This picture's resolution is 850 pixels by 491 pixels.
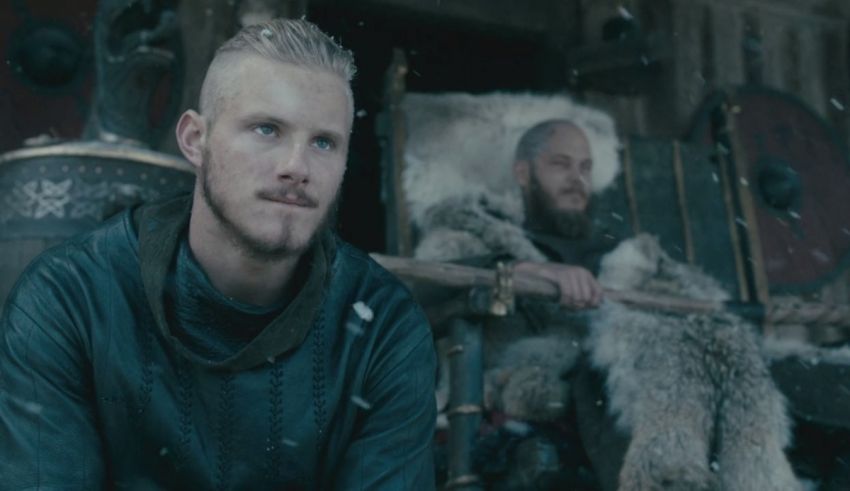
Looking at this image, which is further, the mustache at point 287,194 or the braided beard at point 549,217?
the braided beard at point 549,217

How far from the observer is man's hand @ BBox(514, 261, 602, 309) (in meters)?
2.92

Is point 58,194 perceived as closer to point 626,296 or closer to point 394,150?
point 394,150

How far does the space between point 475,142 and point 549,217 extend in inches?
19.5

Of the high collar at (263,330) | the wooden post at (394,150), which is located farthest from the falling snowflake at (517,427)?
the high collar at (263,330)

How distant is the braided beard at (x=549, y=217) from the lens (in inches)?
152

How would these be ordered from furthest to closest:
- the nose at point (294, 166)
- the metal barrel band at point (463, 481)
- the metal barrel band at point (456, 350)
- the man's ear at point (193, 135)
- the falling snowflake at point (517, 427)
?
1. the falling snowflake at point (517, 427)
2. the metal barrel band at point (456, 350)
3. the metal barrel band at point (463, 481)
4. the man's ear at point (193, 135)
5. the nose at point (294, 166)

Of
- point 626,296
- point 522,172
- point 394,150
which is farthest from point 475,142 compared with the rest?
point 626,296

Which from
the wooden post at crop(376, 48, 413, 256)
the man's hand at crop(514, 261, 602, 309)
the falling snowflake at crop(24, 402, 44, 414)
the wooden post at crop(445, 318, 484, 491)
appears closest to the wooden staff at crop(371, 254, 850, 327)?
the man's hand at crop(514, 261, 602, 309)

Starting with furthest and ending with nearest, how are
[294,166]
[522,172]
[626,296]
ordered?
[522,172] < [626,296] < [294,166]

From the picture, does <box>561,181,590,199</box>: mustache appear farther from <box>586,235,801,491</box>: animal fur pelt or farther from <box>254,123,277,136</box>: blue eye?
<box>254,123,277,136</box>: blue eye

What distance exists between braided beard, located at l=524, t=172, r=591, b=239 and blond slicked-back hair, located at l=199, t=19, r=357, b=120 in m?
2.31

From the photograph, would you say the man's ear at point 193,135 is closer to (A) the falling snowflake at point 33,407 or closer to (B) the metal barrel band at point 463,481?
(A) the falling snowflake at point 33,407

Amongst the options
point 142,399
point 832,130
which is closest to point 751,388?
point 142,399

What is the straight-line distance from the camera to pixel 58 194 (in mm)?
2840
